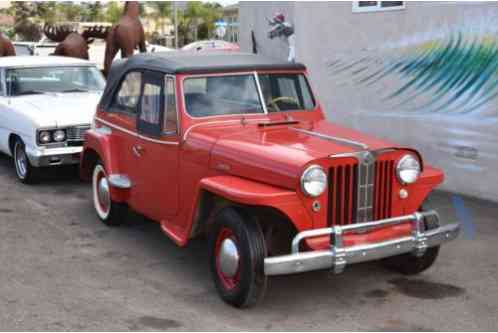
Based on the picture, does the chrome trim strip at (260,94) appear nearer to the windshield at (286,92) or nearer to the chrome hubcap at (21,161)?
A: the windshield at (286,92)

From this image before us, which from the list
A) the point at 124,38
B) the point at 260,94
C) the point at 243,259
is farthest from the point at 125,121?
the point at 124,38

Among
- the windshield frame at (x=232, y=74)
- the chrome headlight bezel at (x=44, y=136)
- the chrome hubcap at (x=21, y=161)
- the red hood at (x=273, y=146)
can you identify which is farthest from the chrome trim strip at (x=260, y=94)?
the chrome hubcap at (x=21, y=161)

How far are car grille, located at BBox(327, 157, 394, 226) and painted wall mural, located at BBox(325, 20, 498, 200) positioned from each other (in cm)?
349

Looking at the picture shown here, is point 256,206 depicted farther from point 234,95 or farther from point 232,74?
point 232,74

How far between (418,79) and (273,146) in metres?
4.43

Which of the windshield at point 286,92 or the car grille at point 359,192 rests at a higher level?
the windshield at point 286,92

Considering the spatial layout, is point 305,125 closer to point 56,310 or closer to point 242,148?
point 242,148

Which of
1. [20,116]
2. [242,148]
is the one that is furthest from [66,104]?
[242,148]

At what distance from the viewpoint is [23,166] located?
9.03m

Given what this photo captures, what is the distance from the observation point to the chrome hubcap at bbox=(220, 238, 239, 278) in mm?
4867

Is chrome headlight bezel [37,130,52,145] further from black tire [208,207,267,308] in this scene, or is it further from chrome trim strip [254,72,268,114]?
black tire [208,207,267,308]

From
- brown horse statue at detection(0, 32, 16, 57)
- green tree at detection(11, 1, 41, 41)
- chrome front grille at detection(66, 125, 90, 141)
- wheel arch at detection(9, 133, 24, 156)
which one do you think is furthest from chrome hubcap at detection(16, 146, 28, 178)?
green tree at detection(11, 1, 41, 41)

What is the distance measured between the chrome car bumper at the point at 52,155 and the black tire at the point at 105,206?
122 centimetres

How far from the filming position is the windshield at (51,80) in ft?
31.3
